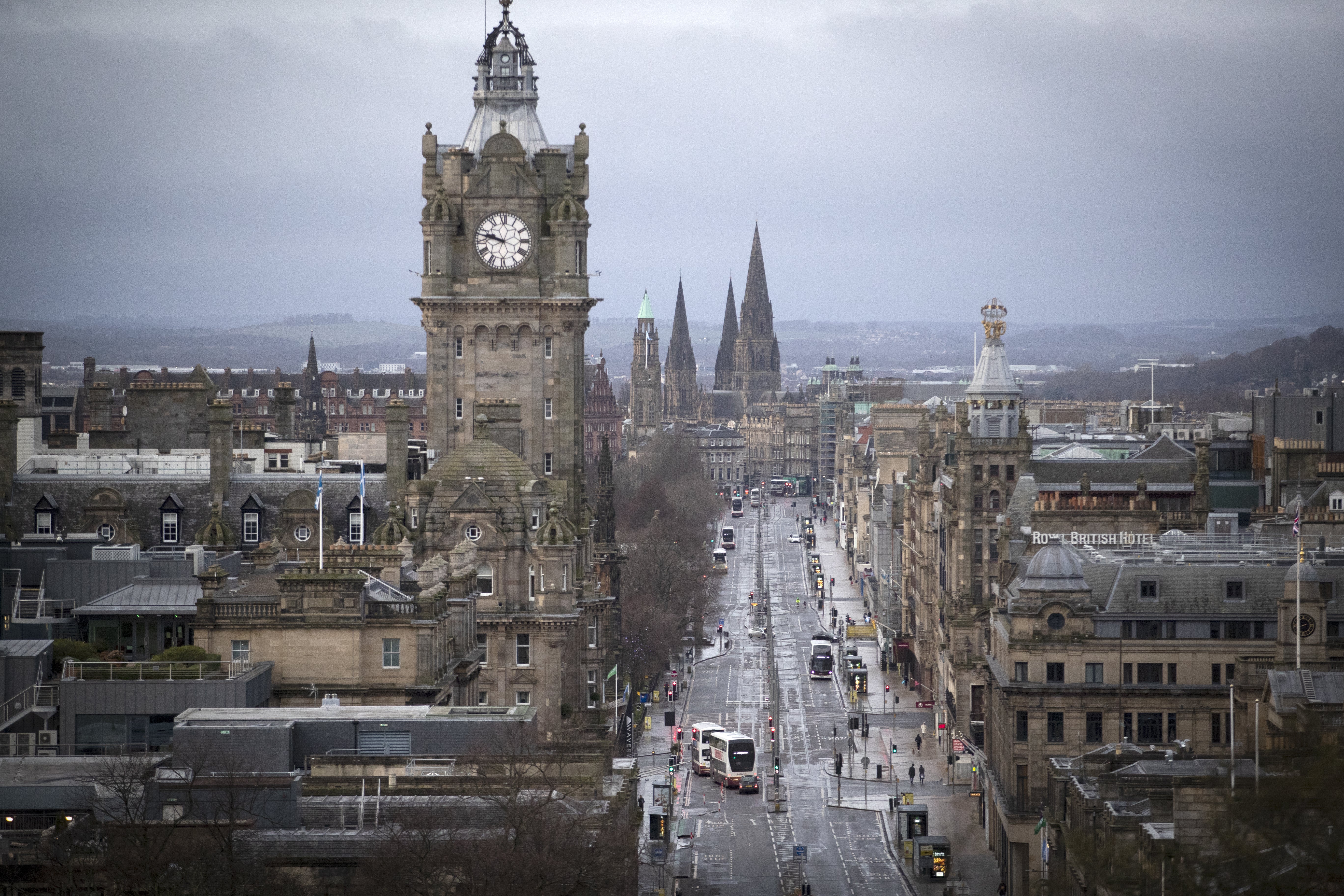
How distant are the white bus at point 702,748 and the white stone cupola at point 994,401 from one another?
85.4 feet

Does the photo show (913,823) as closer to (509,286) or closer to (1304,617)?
(1304,617)

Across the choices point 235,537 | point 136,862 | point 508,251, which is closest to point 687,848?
point 235,537

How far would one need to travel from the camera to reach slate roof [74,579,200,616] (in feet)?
311

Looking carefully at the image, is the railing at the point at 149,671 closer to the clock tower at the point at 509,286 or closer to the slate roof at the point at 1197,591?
the slate roof at the point at 1197,591

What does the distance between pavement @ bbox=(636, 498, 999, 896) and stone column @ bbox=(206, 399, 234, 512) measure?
1067 inches

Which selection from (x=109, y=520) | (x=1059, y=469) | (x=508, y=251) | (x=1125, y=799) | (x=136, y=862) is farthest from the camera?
(x=1059, y=469)

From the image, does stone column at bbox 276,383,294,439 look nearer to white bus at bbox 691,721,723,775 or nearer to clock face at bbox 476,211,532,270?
clock face at bbox 476,211,532,270

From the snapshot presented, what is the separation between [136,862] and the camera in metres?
65.3

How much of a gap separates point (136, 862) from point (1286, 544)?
233ft

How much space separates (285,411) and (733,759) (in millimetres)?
42906

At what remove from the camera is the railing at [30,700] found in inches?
3260

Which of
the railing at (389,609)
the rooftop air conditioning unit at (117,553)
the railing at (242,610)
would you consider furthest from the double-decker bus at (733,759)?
the railing at (242,610)

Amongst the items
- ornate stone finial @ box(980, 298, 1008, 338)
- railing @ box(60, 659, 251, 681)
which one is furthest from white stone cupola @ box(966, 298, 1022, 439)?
railing @ box(60, 659, 251, 681)

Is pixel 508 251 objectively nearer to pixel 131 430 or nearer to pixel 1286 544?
pixel 131 430
